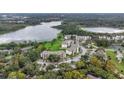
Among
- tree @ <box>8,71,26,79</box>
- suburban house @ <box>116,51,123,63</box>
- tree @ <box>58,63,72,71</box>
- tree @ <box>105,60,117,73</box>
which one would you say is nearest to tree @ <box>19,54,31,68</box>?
tree @ <box>8,71,26,79</box>

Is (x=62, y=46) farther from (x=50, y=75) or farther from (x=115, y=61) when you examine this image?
(x=115, y=61)

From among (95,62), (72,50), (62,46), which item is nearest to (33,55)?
(62,46)

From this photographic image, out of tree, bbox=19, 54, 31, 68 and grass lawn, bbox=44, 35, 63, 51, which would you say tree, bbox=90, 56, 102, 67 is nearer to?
grass lawn, bbox=44, 35, 63, 51

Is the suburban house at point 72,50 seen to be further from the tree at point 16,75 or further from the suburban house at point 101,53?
the tree at point 16,75

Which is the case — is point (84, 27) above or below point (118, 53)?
above

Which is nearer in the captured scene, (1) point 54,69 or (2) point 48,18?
(1) point 54,69

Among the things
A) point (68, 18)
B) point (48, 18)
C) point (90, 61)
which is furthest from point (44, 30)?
point (90, 61)
